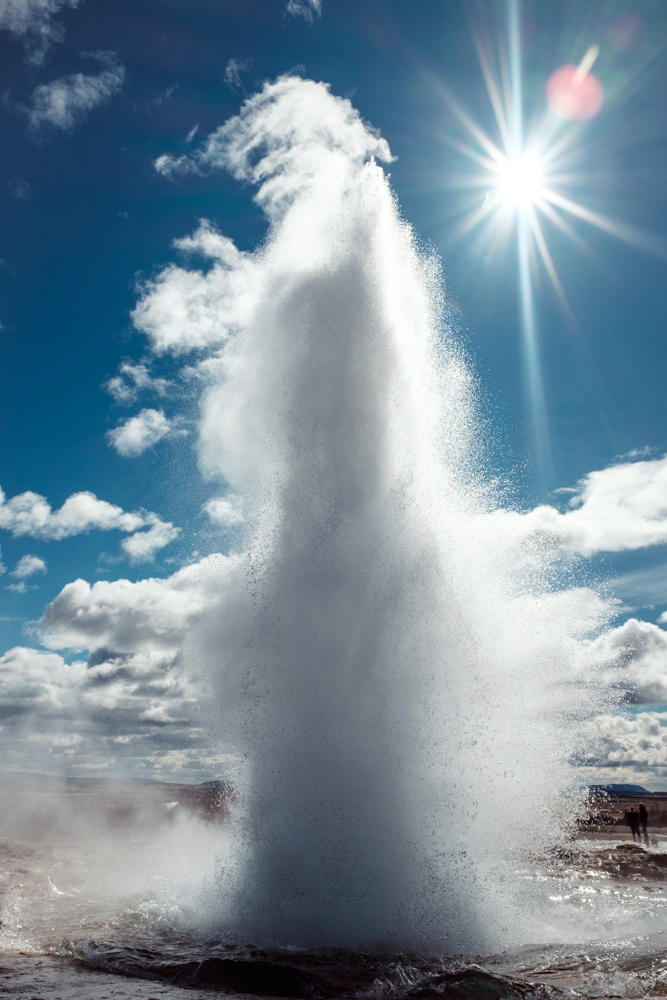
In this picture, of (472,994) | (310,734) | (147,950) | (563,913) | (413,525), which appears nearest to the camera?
(472,994)

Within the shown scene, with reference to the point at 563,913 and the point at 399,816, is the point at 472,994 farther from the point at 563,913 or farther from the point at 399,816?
the point at 563,913

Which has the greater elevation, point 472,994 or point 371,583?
point 371,583

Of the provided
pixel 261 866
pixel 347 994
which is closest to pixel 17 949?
pixel 261 866

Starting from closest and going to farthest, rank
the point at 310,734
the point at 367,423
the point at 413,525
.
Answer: the point at 310,734
the point at 413,525
the point at 367,423

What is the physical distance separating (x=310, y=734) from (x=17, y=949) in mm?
5381

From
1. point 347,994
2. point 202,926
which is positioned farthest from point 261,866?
point 347,994

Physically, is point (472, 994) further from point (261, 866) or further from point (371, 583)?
point (371, 583)

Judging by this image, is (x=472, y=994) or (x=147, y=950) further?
(x=147, y=950)

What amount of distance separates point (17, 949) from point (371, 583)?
27.7 feet

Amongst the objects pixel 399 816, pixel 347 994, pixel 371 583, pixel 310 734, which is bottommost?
pixel 347 994

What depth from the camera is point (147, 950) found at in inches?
357

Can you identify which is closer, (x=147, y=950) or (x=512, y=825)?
(x=147, y=950)

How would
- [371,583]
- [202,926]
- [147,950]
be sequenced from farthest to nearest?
[371,583]
[202,926]
[147,950]

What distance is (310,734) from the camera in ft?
37.4
